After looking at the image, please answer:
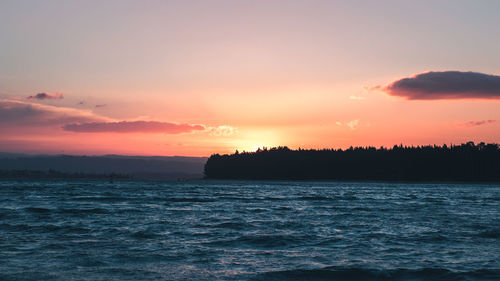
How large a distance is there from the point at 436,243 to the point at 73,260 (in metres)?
19.2

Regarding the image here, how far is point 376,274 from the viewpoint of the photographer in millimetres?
18812

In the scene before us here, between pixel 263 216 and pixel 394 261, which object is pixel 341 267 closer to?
pixel 394 261

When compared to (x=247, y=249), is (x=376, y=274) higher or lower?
higher

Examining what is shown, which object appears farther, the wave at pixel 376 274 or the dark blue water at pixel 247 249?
the dark blue water at pixel 247 249

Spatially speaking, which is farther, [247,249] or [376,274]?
[247,249]

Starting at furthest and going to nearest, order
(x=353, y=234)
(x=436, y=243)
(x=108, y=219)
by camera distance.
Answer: (x=108, y=219), (x=353, y=234), (x=436, y=243)

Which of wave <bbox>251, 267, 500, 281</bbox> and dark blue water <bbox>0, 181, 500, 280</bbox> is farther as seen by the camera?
dark blue water <bbox>0, 181, 500, 280</bbox>

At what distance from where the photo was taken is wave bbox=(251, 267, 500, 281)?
18109 mm

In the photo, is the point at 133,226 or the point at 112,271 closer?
the point at 112,271

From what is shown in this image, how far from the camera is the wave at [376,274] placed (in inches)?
713

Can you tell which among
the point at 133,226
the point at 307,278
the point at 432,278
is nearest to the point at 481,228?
the point at 432,278

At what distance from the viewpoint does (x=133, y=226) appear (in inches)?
1345

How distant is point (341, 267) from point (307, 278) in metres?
2.62

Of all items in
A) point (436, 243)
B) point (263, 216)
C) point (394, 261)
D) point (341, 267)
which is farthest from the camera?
point (263, 216)
